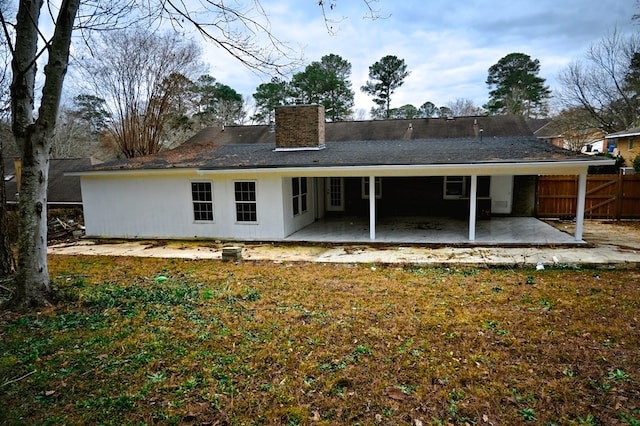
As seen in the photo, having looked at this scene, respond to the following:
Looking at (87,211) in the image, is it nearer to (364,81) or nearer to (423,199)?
(423,199)

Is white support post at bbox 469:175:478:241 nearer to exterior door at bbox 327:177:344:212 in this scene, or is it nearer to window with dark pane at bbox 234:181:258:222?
window with dark pane at bbox 234:181:258:222

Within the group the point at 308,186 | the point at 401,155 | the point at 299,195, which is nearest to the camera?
the point at 401,155

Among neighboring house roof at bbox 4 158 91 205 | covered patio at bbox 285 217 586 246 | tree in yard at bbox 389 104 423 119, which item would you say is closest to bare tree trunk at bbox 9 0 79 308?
covered patio at bbox 285 217 586 246

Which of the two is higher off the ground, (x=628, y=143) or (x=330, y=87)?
(x=330, y=87)

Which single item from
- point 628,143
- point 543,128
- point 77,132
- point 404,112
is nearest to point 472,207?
point 628,143

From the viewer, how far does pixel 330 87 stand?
97.1 ft

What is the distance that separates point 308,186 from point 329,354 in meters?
9.89

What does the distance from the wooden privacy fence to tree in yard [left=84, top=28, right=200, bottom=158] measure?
62.3ft

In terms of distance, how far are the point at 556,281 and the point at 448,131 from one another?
1305 cm

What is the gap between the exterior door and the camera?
51.5ft

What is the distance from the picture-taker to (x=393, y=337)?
4.59m

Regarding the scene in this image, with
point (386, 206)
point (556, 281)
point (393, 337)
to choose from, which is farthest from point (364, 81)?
point (393, 337)

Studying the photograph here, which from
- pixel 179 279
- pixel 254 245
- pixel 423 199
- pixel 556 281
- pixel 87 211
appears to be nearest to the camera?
pixel 556 281

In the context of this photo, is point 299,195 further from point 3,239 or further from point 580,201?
point 580,201
